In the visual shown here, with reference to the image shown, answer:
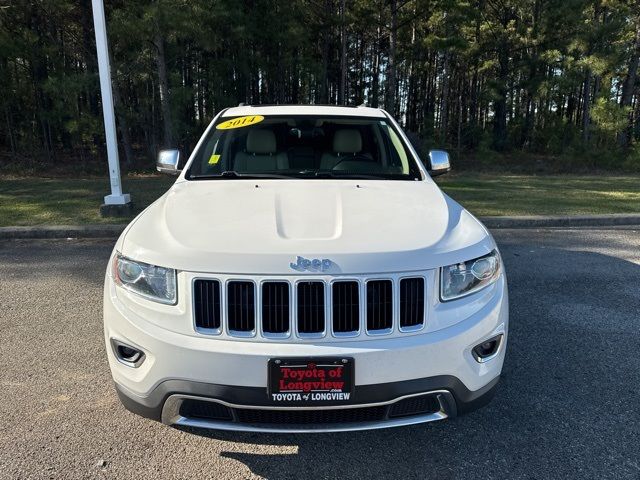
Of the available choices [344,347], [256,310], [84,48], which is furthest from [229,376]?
[84,48]

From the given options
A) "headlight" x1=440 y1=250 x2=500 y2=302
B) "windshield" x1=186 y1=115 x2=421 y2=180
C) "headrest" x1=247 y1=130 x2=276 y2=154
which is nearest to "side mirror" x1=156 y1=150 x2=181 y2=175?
"windshield" x1=186 y1=115 x2=421 y2=180

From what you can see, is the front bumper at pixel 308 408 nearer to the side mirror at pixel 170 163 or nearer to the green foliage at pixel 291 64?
the side mirror at pixel 170 163

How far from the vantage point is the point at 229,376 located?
197 centimetres

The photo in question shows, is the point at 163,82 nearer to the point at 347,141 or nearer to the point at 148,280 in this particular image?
the point at 347,141

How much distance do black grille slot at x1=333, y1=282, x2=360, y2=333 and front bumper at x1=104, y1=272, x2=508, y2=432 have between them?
0.25ft

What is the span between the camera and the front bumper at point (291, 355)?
198 centimetres

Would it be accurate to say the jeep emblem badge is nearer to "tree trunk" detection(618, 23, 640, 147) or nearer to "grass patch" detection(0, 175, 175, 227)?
"grass patch" detection(0, 175, 175, 227)

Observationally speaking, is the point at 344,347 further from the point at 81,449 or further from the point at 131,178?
the point at 131,178

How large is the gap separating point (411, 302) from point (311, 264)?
0.46 metres

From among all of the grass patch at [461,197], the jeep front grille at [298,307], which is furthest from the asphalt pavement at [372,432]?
the grass patch at [461,197]

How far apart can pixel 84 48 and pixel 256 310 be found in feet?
54.9

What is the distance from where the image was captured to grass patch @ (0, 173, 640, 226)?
320 inches

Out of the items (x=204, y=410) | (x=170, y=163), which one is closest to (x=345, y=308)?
(x=204, y=410)

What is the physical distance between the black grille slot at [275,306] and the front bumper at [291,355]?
0.25ft
